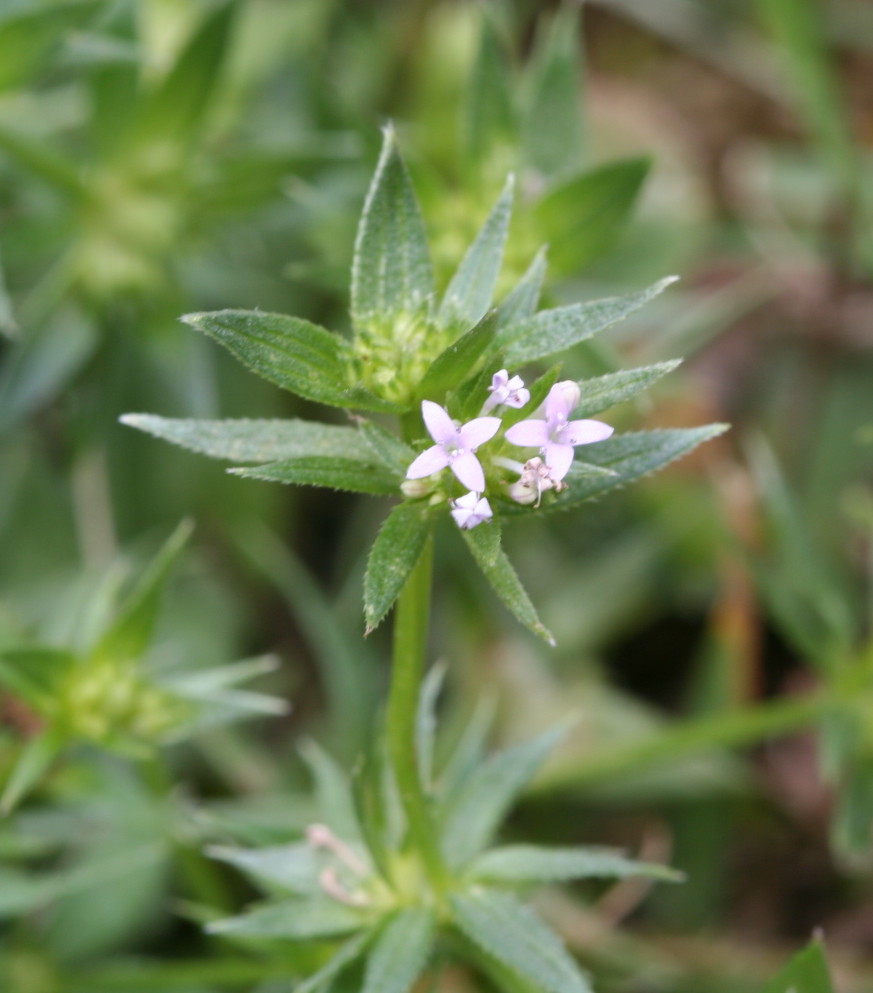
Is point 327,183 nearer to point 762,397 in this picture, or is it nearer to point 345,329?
point 345,329

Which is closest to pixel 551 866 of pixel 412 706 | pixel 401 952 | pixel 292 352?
pixel 401 952

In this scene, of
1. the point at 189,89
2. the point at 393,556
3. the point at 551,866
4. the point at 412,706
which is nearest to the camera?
the point at 393,556

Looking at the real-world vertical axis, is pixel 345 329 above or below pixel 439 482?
below

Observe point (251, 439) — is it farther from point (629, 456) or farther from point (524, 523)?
point (524, 523)

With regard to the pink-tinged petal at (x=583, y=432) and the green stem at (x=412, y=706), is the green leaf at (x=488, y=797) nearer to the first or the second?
the green stem at (x=412, y=706)

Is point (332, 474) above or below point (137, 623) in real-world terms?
above

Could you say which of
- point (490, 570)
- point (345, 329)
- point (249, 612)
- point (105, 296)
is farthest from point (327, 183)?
point (490, 570)

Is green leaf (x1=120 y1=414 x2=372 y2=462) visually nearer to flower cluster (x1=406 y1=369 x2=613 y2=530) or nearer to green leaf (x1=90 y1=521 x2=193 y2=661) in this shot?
flower cluster (x1=406 y1=369 x2=613 y2=530)
